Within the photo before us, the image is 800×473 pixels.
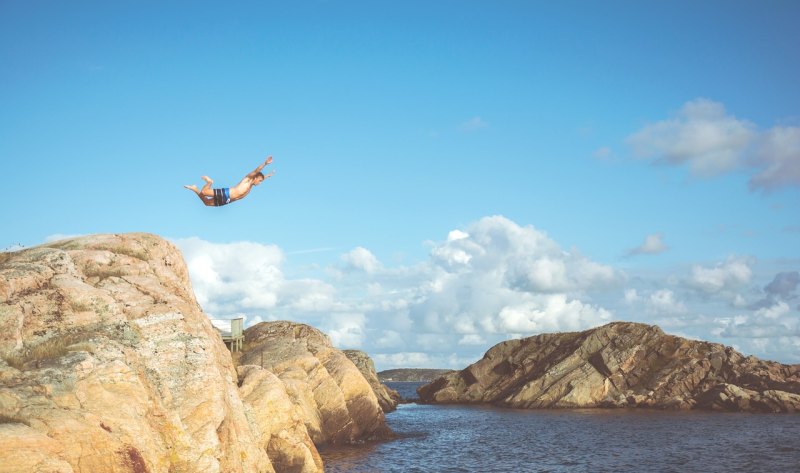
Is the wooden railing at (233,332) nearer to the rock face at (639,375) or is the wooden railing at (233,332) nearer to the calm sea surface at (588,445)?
the calm sea surface at (588,445)

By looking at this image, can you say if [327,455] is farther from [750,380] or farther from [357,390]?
[750,380]

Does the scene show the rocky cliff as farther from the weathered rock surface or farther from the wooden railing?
the wooden railing

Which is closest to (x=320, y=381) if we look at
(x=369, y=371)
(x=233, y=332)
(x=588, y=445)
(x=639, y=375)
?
(x=233, y=332)

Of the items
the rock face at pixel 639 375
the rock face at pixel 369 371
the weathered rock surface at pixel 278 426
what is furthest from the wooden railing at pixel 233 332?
the rock face at pixel 639 375

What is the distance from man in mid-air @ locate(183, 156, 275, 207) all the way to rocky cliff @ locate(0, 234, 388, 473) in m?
2.88

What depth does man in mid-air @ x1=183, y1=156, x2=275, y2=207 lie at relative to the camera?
23781mm

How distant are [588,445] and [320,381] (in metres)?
19.6

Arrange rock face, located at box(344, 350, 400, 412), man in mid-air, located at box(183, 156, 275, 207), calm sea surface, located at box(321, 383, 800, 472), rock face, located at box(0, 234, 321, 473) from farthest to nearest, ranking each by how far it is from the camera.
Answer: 1. rock face, located at box(344, 350, 400, 412)
2. calm sea surface, located at box(321, 383, 800, 472)
3. man in mid-air, located at box(183, 156, 275, 207)
4. rock face, located at box(0, 234, 321, 473)

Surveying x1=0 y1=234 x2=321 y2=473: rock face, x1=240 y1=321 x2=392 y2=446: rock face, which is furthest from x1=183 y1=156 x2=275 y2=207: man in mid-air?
x1=240 y1=321 x2=392 y2=446: rock face

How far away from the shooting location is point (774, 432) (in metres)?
50.3

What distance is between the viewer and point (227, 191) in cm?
2397

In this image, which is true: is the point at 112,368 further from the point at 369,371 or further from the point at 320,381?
the point at 369,371

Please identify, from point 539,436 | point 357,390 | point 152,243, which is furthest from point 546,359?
point 152,243

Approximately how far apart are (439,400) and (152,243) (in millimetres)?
80744
